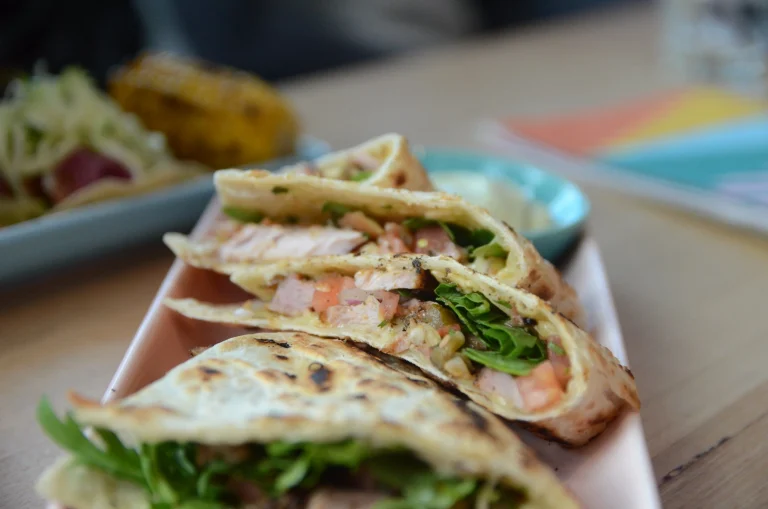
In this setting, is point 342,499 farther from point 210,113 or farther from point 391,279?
point 210,113

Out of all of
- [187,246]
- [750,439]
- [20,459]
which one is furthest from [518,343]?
[20,459]

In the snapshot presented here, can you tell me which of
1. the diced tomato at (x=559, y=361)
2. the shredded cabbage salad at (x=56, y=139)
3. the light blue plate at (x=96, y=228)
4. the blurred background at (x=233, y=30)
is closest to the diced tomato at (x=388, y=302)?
the diced tomato at (x=559, y=361)

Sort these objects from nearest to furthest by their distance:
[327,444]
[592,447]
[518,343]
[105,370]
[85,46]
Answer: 1. [327,444]
2. [592,447]
3. [518,343]
4. [105,370]
5. [85,46]

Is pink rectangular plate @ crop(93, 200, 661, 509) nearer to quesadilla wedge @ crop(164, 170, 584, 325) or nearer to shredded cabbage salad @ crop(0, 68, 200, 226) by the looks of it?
quesadilla wedge @ crop(164, 170, 584, 325)

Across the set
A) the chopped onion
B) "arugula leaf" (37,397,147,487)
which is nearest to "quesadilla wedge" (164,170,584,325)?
the chopped onion

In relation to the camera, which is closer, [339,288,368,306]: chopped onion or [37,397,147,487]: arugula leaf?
[37,397,147,487]: arugula leaf

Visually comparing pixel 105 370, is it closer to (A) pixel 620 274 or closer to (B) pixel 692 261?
(A) pixel 620 274

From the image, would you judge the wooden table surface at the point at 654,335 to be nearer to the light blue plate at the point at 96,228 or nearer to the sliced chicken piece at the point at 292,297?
the light blue plate at the point at 96,228
